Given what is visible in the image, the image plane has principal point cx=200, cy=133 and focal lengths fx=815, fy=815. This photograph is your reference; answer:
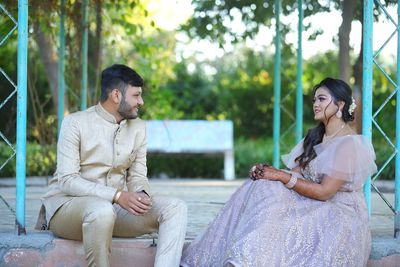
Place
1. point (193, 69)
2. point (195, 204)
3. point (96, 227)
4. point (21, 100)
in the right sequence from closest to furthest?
point (96, 227) → point (21, 100) → point (195, 204) → point (193, 69)

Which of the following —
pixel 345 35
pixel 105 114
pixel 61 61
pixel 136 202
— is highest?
pixel 345 35

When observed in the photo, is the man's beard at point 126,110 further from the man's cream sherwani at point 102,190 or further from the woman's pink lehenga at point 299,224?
the woman's pink lehenga at point 299,224

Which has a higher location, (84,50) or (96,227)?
(84,50)

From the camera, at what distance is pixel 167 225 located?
14.3 ft

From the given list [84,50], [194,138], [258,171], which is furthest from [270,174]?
[194,138]

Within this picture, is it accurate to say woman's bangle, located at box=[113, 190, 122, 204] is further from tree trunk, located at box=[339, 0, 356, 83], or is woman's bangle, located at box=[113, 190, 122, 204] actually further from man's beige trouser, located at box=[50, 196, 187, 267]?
tree trunk, located at box=[339, 0, 356, 83]

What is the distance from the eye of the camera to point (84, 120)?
4.57m

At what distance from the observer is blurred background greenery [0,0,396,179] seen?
9414 millimetres

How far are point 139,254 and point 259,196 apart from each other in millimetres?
852

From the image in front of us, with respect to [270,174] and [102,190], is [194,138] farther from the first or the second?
[102,190]

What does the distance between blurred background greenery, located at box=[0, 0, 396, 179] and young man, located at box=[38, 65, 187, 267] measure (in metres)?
3.14

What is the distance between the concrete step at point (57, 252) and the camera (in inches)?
186

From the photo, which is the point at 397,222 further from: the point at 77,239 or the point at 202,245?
the point at 77,239

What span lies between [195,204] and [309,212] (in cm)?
331
